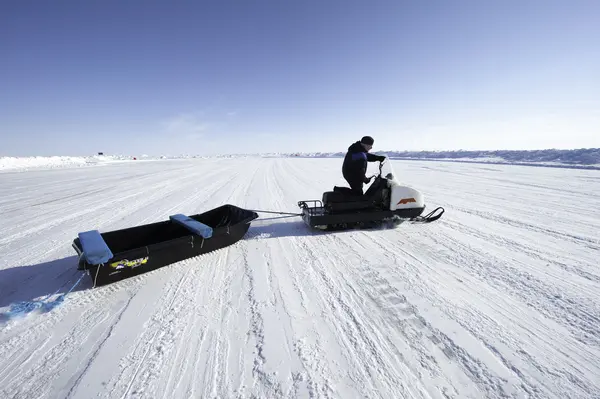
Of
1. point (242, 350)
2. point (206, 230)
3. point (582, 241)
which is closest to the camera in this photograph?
point (242, 350)

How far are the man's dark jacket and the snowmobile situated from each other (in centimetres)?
32

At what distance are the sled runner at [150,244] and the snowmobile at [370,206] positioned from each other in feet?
5.25

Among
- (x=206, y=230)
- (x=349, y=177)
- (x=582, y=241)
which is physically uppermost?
(x=349, y=177)

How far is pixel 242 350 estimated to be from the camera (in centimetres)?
219

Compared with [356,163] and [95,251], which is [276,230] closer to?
[356,163]

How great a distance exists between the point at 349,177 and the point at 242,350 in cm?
396

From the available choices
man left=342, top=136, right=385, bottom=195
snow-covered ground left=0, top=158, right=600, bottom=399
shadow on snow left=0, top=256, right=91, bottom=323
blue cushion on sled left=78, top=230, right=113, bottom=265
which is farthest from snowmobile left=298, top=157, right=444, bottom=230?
shadow on snow left=0, top=256, right=91, bottom=323

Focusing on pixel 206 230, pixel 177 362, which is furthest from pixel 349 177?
pixel 177 362

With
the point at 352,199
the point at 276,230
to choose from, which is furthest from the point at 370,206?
the point at 276,230

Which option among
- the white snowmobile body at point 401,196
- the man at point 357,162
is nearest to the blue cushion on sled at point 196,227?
the man at point 357,162

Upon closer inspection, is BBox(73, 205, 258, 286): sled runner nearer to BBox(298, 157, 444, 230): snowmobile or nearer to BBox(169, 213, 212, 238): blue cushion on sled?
BBox(169, 213, 212, 238): blue cushion on sled

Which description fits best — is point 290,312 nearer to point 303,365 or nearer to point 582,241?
point 303,365

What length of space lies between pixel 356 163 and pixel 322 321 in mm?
3410

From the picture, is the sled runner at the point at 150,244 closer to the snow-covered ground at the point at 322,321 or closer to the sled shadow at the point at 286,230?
the snow-covered ground at the point at 322,321
